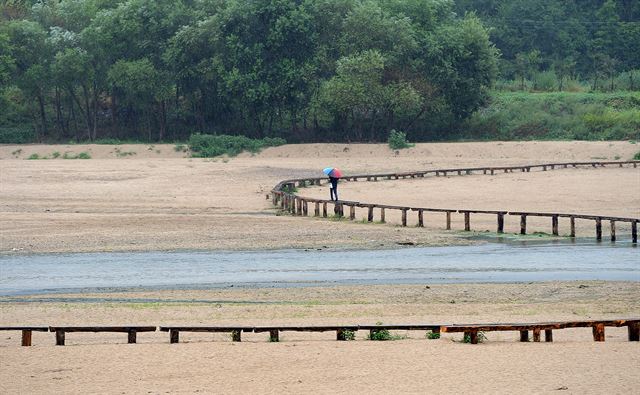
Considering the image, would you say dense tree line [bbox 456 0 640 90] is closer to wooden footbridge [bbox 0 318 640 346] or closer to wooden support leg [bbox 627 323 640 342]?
wooden support leg [bbox 627 323 640 342]

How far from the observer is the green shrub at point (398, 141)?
67.4 m

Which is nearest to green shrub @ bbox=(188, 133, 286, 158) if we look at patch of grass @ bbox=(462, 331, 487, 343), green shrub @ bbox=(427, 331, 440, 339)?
green shrub @ bbox=(427, 331, 440, 339)

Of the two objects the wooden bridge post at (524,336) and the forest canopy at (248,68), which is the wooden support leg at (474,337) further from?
the forest canopy at (248,68)

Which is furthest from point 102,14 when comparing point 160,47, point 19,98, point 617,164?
point 617,164

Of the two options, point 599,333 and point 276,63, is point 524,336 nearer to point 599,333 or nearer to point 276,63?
point 599,333

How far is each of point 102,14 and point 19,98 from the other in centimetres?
964

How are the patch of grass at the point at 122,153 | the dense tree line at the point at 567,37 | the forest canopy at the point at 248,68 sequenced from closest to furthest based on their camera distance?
the patch of grass at the point at 122,153 → the forest canopy at the point at 248,68 → the dense tree line at the point at 567,37

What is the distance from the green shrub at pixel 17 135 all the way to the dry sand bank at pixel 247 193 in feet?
12.0

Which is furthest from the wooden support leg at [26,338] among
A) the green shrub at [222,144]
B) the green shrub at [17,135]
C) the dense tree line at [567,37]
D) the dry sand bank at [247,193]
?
the dense tree line at [567,37]

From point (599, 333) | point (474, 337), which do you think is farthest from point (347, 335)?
point (599, 333)

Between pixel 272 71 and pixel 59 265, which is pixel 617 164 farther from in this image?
pixel 59 265

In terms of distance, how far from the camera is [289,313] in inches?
805

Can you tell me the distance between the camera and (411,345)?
56.3ft

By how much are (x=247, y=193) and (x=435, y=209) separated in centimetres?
1288
